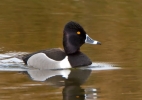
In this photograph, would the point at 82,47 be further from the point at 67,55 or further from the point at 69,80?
the point at 69,80

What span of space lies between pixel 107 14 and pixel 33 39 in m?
4.79

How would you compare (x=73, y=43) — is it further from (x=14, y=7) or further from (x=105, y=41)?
(x=14, y=7)

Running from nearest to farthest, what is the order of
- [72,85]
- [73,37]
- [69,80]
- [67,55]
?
[72,85] < [69,80] < [67,55] < [73,37]

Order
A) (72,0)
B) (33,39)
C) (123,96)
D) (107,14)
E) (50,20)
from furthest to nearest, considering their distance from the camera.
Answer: (72,0), (107,14), (50,20), (33,39), (123,96)

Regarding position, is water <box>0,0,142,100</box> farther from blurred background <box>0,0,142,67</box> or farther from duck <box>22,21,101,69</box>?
duck <box>22,21,101,69</box>

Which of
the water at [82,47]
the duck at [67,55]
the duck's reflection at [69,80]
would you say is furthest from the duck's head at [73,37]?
the duck's reflection at [69,80]

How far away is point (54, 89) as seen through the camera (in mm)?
10008

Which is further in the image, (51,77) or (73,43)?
(73,43)

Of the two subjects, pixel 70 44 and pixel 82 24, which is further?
pixel 82 24

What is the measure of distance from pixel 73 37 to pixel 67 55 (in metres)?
0.45

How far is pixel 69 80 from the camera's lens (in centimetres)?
1099

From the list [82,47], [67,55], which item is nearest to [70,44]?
[67,55]

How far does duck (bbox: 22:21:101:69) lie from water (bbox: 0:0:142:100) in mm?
176

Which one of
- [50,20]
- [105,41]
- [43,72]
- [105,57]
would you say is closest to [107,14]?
[50,20]
